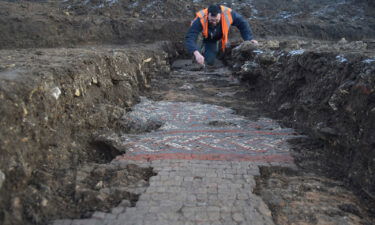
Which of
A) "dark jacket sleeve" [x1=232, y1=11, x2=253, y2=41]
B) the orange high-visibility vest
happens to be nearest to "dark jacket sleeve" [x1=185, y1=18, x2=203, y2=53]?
the orange high-visibility vest

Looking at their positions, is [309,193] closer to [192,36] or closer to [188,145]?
[188,145]

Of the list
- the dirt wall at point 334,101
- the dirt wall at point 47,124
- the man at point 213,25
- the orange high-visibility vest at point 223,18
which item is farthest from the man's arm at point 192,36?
the dirt wall at point 47,124

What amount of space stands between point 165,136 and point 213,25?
4026 millimetres

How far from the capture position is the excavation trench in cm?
280

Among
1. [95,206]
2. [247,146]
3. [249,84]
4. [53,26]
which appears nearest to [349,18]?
[249,84]

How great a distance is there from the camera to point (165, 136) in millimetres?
4551

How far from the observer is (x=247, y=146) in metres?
4.20

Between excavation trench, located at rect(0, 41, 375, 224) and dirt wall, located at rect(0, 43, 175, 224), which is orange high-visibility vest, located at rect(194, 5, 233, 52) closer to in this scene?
excavation trench, located at rect(0, 41, 375, 224)

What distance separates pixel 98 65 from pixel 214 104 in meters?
2.33

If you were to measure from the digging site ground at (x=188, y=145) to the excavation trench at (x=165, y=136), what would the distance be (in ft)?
0.05

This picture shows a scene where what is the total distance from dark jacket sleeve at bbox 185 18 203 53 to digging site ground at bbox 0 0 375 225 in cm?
104

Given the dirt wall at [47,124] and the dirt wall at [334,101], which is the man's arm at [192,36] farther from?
the dirt wall at [47,124]

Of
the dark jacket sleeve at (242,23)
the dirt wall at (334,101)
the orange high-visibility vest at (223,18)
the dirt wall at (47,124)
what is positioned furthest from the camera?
the dark jacket sleeve at (242,23)

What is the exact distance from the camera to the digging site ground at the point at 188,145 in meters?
2.75
